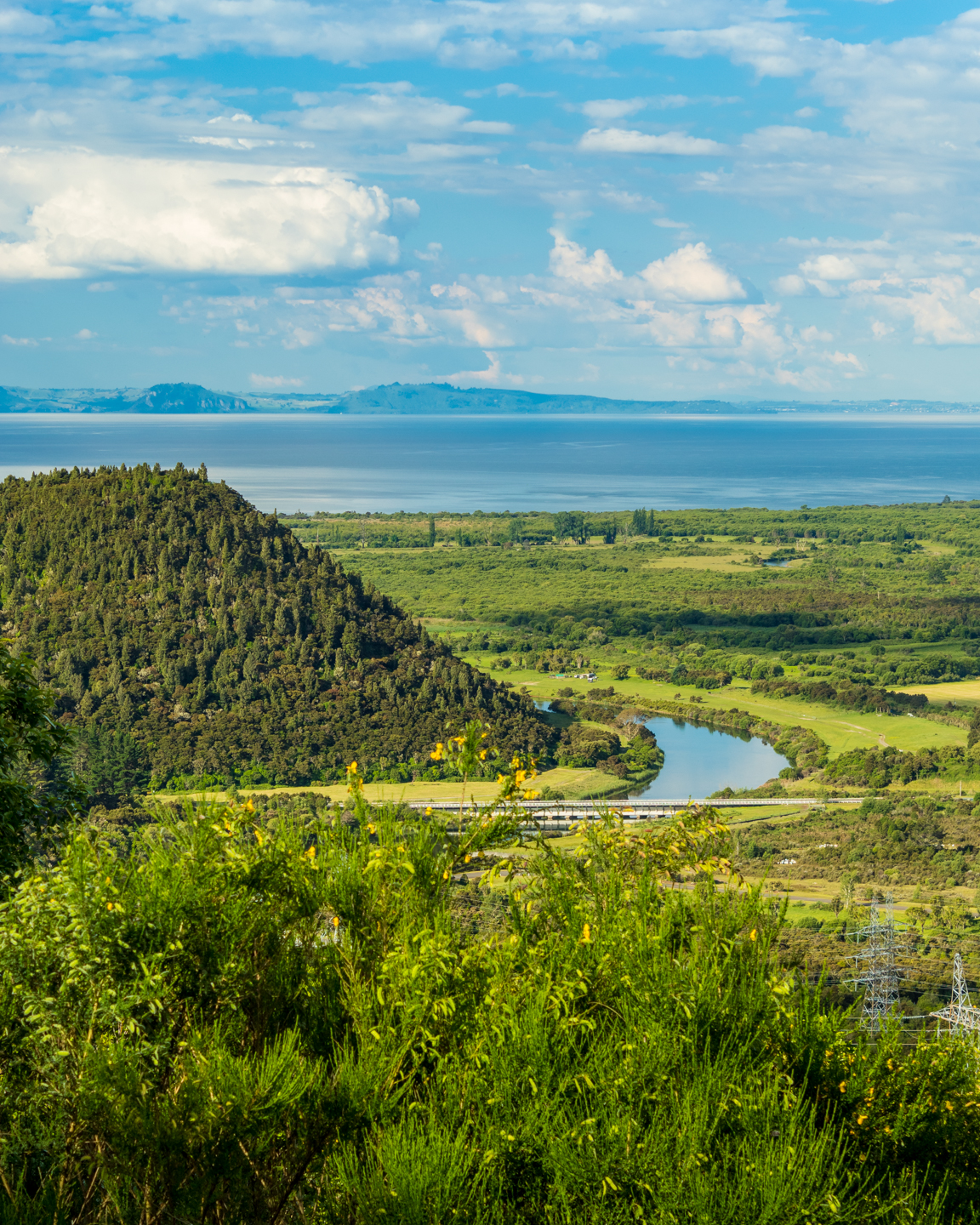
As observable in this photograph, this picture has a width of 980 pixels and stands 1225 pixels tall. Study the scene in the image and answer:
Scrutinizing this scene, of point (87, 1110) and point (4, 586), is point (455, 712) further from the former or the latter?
point (87, 1110)

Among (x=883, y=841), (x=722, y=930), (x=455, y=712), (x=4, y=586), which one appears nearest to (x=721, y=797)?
(x=883, y=841)

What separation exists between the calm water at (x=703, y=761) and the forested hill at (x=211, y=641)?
7331 millimetres

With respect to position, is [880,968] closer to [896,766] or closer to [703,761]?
[896,766]

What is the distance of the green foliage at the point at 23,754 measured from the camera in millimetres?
11164

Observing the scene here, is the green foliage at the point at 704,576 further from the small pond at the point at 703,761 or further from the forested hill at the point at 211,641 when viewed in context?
the forested hill at the point at 211,641

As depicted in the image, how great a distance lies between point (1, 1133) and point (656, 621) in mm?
101069

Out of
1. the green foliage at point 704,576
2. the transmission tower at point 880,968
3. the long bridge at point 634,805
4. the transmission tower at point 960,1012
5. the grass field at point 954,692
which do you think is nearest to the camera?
the transmission tower at point 960,1012

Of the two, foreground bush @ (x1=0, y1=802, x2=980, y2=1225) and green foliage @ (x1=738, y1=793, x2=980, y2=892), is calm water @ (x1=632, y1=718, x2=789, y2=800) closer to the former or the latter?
green foliage @ (x1=738, y1=793, x2=980, y2=892)

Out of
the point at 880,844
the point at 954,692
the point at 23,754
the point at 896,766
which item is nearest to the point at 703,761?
the point at 896,766

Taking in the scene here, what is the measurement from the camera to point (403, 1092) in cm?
753

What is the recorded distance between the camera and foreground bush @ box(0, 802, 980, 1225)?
677cm

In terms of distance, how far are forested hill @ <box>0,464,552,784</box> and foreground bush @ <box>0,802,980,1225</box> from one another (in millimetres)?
47025

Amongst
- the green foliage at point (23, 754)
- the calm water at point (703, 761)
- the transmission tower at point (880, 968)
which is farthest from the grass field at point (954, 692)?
the green foliage at point (23, 754)

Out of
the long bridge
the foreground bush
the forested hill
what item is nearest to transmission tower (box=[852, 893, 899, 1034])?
the long bridge
